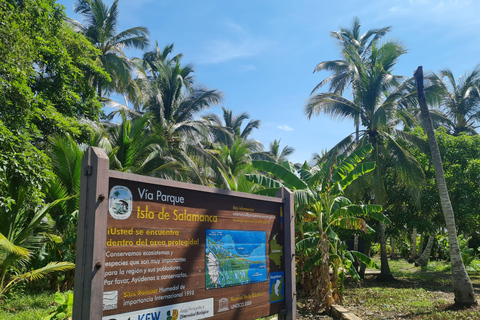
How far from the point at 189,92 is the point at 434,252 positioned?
20390 millimetres

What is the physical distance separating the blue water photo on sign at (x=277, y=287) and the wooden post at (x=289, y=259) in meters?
0.08

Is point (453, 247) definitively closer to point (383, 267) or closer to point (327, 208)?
point (327, 208)

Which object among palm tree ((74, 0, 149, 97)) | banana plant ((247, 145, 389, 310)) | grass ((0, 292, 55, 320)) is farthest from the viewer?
palm tree ((74, 0, 149, 97))

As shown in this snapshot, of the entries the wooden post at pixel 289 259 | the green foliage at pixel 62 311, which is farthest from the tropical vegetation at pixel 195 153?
the wooden post at pixel 289 259

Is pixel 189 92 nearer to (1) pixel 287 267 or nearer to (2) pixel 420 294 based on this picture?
(2) pixel 420 294

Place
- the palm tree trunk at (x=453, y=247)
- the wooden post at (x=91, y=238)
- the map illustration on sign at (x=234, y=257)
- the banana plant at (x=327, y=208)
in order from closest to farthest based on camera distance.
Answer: the wooden post at (x=91, y=238) < the map illustration on sign at (x=234, y=257) < the banana plant at (x=327, y=208) < the palm tree trunk at (x=453, y=247)

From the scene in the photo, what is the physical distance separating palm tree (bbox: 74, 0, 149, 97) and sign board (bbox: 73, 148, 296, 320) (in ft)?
54.5

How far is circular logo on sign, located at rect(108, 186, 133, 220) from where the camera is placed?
11.4 feet

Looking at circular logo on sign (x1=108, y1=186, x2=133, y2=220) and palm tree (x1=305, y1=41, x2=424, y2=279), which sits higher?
palm tree (x1=305, y1=41, x2=424, y2=279)

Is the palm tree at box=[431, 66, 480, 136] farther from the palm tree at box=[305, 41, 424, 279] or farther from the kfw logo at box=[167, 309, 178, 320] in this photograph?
the kfw logo at box=[167, 309, 178, 320]

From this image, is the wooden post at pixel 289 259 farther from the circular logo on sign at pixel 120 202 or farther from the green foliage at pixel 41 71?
the green foliage at pixel 41 71

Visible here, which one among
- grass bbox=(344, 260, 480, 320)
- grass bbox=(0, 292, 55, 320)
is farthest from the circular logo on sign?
grass bbox=(344, 260, 480, 320)

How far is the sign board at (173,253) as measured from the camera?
10.9ft

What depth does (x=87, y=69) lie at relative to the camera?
16.1 m
